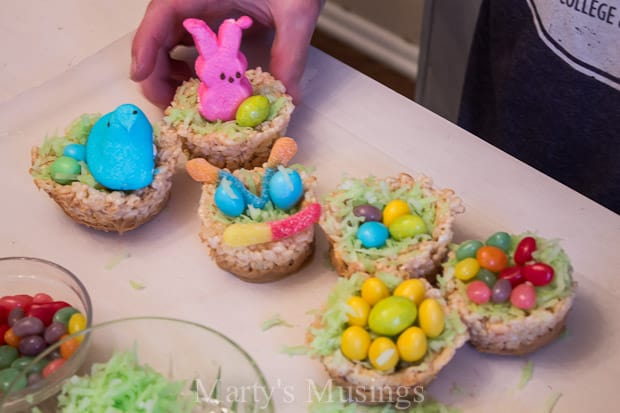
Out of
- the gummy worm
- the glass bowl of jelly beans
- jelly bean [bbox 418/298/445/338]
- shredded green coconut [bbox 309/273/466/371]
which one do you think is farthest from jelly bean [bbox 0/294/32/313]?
jelly bean [bbox 418/298/445/338]

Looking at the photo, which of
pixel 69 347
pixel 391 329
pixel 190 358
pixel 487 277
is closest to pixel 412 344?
pixel 391 329

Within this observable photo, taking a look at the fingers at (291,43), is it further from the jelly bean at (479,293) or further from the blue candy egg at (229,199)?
the jelly bean at (479,293)

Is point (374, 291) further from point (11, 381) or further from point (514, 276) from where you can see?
point (11, 381)

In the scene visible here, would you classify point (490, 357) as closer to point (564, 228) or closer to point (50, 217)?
point (564, 228)

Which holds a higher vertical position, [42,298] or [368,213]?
[368,213]

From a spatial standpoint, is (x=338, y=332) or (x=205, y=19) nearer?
(x=338, y=332)
